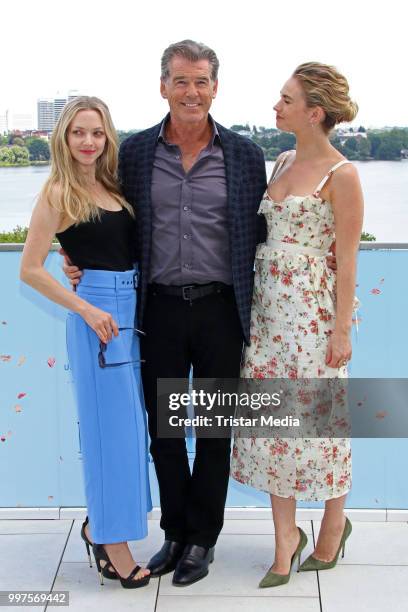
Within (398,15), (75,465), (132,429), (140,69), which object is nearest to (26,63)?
(140,69)

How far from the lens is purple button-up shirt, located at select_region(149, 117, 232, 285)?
2418 mm

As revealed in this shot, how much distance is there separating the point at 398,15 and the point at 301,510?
2.75m

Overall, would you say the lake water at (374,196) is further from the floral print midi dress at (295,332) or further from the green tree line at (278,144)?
the floral print midi dress at (295,332)

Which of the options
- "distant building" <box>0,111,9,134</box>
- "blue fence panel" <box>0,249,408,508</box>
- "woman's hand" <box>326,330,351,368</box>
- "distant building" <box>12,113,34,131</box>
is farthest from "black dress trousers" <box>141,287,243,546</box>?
"distant building" <box>0,111,9,134</box>

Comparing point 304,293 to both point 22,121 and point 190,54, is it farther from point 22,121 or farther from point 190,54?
point 22,121

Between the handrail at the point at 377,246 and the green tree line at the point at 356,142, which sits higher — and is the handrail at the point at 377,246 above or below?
below

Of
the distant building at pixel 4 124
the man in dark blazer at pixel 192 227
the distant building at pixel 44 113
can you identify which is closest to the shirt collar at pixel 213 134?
the man in dark blazer at pixel 192 227

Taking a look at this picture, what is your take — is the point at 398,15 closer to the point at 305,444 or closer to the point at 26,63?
the point at 26,63

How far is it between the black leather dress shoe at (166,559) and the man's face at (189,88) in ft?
4.06

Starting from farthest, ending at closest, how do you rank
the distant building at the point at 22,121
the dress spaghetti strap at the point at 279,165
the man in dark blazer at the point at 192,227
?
the distant building at the point at 22,121
the dress spaghetti strap at the point at 279,165
the man in dark blazer at the point at 192,227

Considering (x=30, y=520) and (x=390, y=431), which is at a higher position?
(x=390, y=431)

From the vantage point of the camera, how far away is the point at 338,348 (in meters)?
2.41

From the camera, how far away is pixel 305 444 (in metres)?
2.49

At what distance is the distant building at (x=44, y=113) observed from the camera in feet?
9.34
